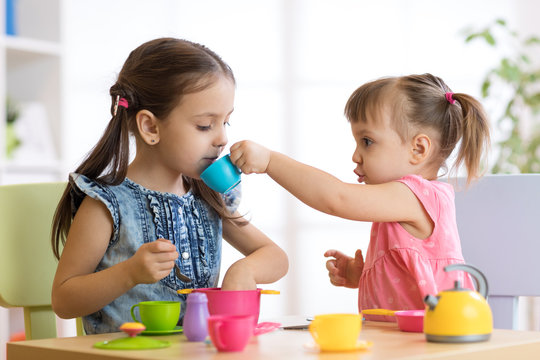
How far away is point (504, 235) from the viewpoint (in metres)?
1.63

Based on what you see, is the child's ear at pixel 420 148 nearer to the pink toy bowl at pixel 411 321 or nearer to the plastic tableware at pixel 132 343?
the pink toy bowl at pixel 411 321

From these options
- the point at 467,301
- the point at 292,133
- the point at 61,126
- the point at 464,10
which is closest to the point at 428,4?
the point at 464,10

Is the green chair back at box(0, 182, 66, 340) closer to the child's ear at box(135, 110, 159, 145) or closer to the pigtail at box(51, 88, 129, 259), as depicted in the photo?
the pigtail at box(51, 88, 129, 259)

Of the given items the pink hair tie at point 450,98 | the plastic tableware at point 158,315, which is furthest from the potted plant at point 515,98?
the plastic tableware at point 158,315

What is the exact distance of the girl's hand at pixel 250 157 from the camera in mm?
1286

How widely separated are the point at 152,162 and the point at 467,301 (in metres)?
0.82

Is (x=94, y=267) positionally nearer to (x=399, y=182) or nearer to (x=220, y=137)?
(x=220, y=137)

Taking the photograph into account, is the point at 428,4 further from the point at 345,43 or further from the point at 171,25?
the point at 171,25

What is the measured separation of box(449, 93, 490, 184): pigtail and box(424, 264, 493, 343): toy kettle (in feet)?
1.80

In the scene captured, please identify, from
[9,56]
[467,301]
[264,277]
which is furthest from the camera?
[9,56]

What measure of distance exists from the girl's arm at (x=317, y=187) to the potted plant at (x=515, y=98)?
81.4 inches

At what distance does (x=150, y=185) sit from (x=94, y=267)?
239mm

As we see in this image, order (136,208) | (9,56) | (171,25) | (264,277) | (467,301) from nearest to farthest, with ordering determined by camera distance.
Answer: (467,301) < (264,277) < (136,208) < (9,56) < (171,25)

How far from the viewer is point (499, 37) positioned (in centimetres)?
391
